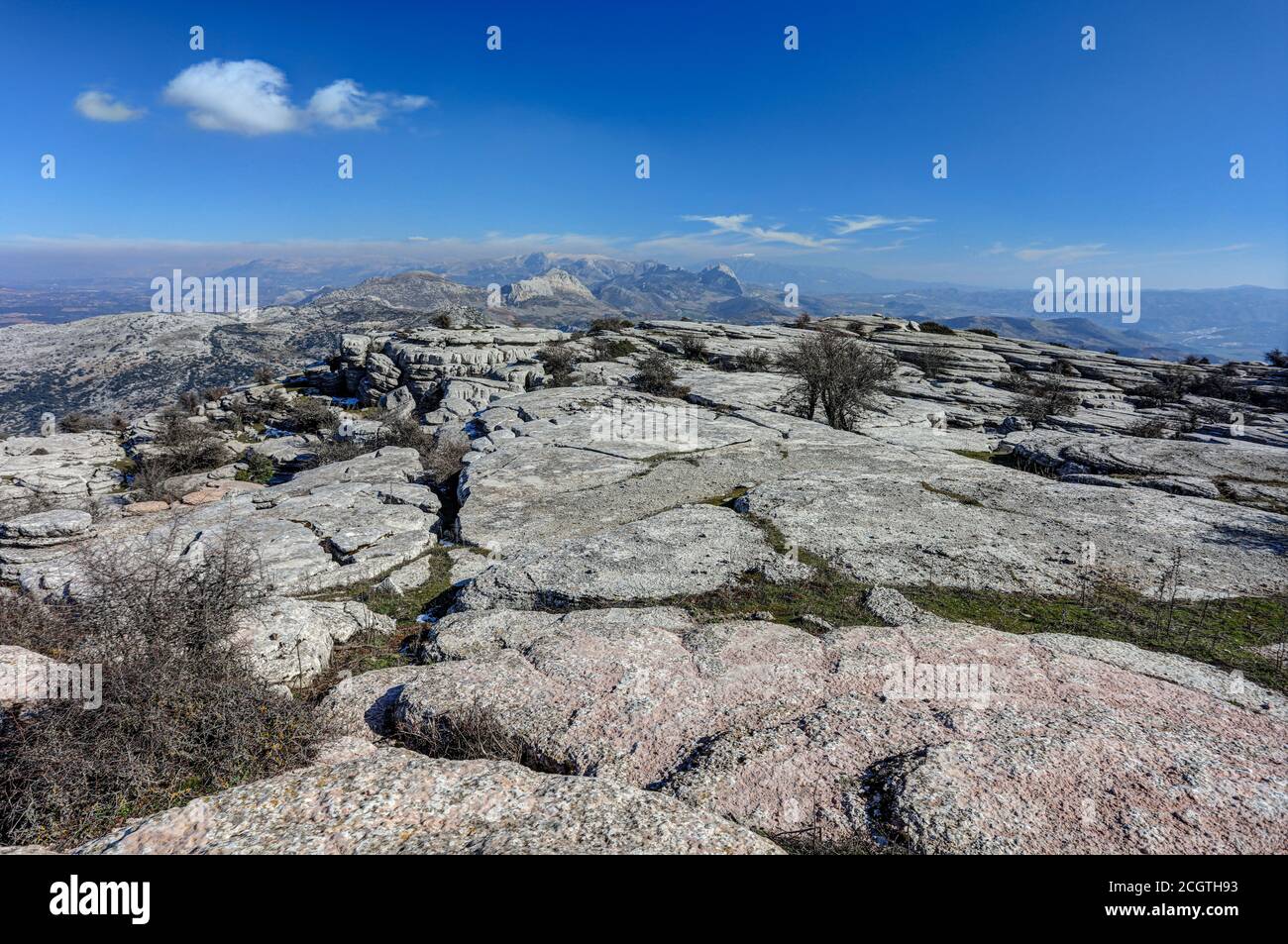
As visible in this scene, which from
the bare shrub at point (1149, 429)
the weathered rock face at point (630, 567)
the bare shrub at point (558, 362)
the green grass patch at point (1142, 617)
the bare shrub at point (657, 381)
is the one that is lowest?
the green grass patch at point (1142, 617)

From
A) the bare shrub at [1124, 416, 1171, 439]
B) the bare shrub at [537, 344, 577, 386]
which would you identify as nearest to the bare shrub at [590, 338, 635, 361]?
the bare shrub at [537, 344, 577, 386]

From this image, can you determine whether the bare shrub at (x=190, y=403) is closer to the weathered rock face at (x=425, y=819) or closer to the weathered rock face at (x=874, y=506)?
the weathered rock face at (x=874, y=506)

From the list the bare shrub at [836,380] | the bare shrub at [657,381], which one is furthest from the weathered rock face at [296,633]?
the bare shrub at [657,381]

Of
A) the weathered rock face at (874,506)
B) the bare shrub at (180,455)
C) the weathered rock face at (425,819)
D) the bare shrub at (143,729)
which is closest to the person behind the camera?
the weathered rock face at (425,819)

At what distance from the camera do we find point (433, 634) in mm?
6508

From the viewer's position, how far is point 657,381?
23.2 m

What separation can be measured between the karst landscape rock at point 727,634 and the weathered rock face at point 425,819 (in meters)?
0.02

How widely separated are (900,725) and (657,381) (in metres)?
19.6

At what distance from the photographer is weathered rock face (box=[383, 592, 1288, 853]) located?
139 inches

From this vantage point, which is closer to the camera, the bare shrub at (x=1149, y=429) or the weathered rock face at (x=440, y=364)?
the bare shrub at (x=1149, y=429)

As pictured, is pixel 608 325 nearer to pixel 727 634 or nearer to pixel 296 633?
pixel 296 633

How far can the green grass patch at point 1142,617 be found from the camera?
19.4 ft

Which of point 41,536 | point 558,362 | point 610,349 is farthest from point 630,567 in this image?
point 610,349

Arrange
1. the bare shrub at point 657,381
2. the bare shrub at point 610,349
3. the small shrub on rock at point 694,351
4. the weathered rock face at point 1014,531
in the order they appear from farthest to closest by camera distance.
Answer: the small shrub on rock at point 694,351 → the bare shrub at point 610,349 → the bare shrub at point 657,381 → the weathered rock face at point 1014,531
